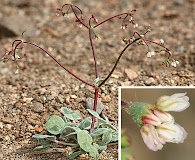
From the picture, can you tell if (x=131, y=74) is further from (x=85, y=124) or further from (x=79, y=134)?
(x=79, y=134)

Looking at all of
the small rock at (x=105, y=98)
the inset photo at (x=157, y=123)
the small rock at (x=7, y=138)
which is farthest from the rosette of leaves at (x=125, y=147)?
the small rock at (x=7, y=138)

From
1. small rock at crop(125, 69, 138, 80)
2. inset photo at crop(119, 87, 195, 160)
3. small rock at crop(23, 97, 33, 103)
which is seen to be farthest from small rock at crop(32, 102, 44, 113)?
small rock at crop(125, 69, 138, 80)

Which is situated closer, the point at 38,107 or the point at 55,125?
the point at 55,125

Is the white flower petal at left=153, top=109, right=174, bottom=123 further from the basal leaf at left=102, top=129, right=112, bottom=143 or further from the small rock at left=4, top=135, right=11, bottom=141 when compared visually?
the small rock at left=4, top=135, right=11, bottom=141

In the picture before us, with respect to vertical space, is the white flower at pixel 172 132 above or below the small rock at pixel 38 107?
below

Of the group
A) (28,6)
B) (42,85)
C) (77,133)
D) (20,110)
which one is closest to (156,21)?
(28,6)

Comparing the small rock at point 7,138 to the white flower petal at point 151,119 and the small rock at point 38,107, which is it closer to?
the small rock at point 38,107

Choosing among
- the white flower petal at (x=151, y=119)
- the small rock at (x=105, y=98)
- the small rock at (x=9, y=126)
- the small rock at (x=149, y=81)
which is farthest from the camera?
the small rock at (x=149, y=81)

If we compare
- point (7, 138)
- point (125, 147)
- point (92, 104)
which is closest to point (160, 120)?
point (125, 147)

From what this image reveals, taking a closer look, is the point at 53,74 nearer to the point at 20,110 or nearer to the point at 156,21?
the point at 20,110
